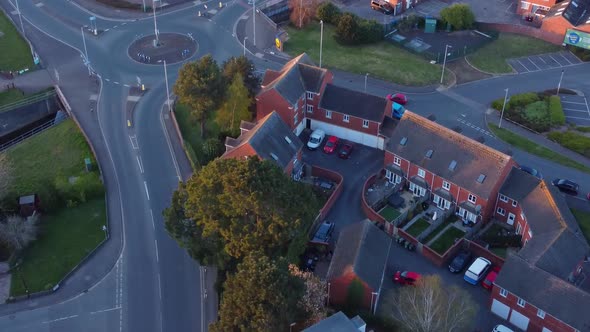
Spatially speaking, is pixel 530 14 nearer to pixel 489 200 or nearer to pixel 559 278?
pixel 489 200

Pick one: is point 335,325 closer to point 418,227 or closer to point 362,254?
point 362,254

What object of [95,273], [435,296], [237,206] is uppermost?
[237,206]

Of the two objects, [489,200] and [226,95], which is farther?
[226,95]

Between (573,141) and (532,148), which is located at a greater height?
(573,141)

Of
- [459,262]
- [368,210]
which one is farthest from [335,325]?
[368,210]

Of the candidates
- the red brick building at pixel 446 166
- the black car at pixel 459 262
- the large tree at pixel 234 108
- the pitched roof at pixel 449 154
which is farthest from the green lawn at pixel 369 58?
the black car at pixel 459 262

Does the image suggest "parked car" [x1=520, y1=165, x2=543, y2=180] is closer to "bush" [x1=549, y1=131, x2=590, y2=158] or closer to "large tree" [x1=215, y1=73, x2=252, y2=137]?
"bush" [x1=549, y1=131, x2=590, y2=158]

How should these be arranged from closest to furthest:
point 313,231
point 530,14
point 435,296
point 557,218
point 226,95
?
point 435,296, point 557,218, point 313,231, point 226,95, point 530,14

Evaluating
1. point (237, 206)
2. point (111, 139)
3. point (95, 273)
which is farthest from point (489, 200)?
point (111, 139)
